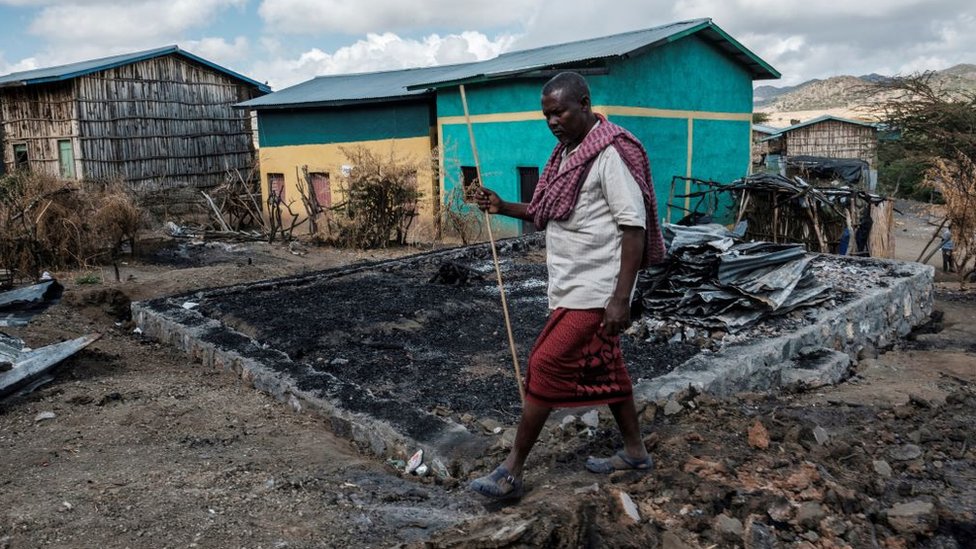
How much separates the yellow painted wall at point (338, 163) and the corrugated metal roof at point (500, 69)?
113 centimetres

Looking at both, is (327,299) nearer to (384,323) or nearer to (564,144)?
(384,323)

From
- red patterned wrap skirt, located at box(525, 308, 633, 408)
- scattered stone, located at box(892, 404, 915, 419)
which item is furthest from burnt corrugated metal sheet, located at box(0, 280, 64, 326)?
scattered stone, located at box(892, 404, 915, 419)

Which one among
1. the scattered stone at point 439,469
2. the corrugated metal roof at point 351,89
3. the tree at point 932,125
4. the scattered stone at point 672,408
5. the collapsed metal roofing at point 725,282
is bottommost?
the scattered stone at point 439,469

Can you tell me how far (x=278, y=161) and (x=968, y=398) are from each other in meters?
18.1

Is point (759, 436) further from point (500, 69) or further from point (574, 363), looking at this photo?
point (500, 69)

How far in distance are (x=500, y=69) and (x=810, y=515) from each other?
14375mm

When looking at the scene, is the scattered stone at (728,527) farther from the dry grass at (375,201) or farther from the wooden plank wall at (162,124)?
the wooden plank wall at (162,124)

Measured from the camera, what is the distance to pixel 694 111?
1558 cm

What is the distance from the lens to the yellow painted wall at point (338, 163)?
15.6m

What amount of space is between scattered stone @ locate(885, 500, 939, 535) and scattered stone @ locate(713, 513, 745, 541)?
564 millimetres

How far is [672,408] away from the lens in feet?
11.2

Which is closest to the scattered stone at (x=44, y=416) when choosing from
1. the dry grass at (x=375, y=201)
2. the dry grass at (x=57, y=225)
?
the dry grass at (x=57, y=225)

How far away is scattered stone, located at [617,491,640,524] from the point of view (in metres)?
2.45

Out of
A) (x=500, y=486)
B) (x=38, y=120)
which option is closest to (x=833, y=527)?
(x=500, y=486)
